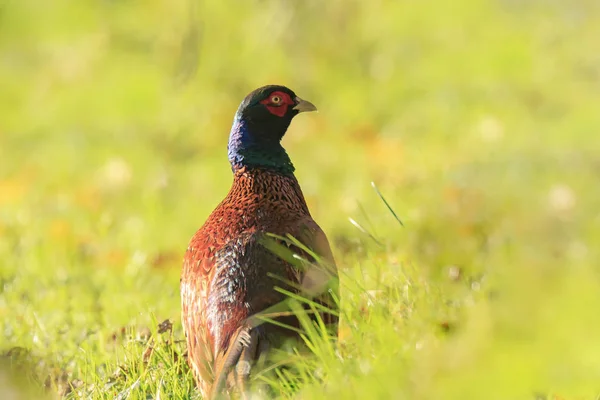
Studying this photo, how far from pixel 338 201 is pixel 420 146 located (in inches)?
112

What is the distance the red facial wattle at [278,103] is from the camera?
→ 15.5 feet

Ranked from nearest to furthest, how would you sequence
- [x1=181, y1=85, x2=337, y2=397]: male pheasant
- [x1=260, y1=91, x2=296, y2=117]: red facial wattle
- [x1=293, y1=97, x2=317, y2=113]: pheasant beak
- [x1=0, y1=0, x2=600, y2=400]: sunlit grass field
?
[x1=0, y1=0, x2=600, y2=400]: sunlit grass field < [x1=181, y1=85, x2=337, y2=397]: male pheasant < [x1=260, y1=91, x2=296, y2=117]: red facial wattle < [x1=293, y1=97, x2=317, y2=113]: pheasant beak

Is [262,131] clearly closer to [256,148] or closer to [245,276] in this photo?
[256,148]

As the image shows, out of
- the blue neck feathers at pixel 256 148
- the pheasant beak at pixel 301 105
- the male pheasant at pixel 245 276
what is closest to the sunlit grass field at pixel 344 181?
the male pheasant at pixel 245 276

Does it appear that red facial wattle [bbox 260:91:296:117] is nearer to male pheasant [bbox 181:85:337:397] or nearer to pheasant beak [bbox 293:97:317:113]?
pheasant beak [bbox 293:97:317:113]

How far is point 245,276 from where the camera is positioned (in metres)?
3.96

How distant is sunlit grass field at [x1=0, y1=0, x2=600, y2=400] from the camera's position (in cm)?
302

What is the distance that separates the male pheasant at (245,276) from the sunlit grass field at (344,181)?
179 mm

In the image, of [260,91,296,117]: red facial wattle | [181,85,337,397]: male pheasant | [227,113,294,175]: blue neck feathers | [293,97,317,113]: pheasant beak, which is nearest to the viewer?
[181,85,337,397]: male pheasant

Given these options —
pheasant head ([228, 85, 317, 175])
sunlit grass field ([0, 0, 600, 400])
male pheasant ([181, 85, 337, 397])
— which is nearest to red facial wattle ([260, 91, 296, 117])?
pheasant head ([228, 85, 317, 175])

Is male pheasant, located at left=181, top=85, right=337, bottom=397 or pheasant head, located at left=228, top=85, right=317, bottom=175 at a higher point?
pheasant head, located at left=228, top=85, right=317, bottom=175

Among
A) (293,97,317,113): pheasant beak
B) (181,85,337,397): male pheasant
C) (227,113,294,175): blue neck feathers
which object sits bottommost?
(181,85,337,397): male pheasant

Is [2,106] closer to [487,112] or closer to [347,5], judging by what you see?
[347,5]

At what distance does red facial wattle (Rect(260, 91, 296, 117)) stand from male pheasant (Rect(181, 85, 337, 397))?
33 cm
